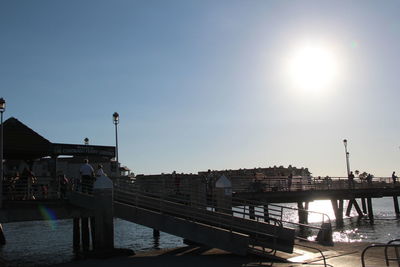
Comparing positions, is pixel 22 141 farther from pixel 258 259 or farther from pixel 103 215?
pixel 258 259

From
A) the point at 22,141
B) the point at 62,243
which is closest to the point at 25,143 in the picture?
the point at 22,141

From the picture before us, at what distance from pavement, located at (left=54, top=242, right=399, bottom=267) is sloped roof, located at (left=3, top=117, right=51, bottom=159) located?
9276mm

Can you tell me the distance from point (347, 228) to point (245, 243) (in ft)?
82.7

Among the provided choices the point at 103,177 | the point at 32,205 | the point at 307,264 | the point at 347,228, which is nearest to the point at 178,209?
the point at 103,177

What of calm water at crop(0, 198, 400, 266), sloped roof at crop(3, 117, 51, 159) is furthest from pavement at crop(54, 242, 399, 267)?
sloped roof at crop(3, 117, 51, 159)

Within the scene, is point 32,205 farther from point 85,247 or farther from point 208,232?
point 208,232

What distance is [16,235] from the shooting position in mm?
35688

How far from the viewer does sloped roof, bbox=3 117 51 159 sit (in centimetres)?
2167

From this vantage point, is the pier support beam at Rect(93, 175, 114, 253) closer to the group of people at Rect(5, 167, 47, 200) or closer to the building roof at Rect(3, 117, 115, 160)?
the group of people at Rect(5, 167, 47, 200)

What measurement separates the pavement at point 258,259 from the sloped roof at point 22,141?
9.28m

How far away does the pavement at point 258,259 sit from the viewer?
12.6 meters

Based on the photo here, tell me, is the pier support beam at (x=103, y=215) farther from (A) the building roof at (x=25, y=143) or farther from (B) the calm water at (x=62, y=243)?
(A) the building roof at (x=25, y=143)

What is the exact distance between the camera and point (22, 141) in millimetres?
22031

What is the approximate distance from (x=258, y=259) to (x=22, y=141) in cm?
1426
